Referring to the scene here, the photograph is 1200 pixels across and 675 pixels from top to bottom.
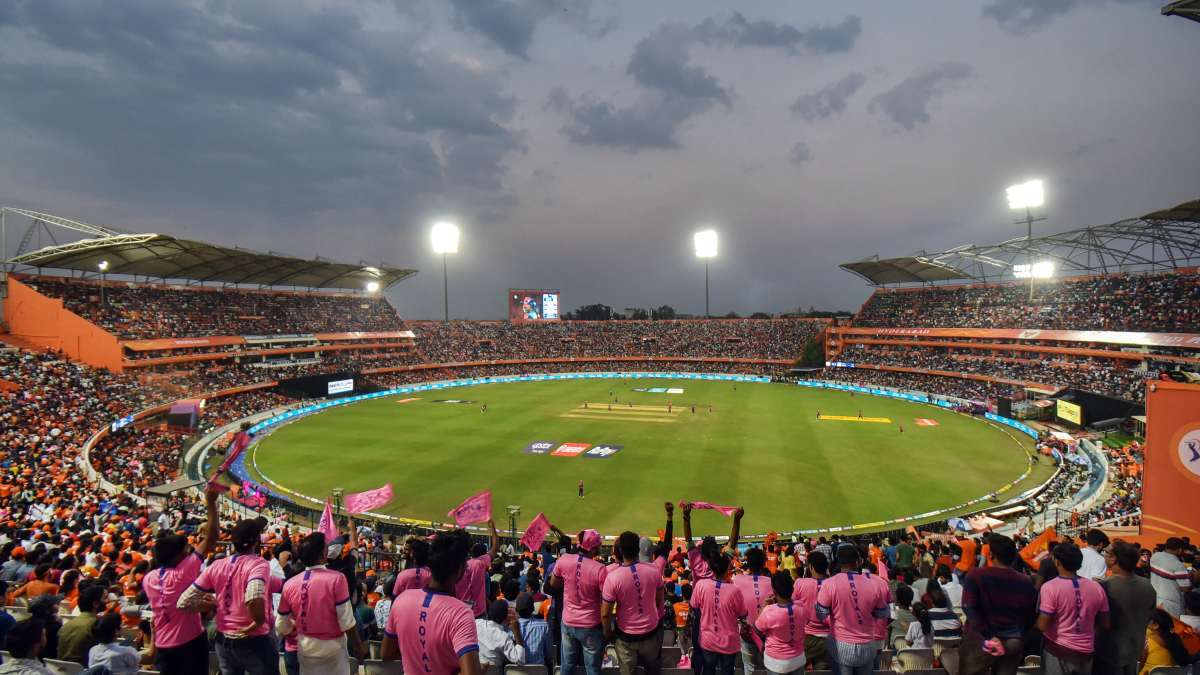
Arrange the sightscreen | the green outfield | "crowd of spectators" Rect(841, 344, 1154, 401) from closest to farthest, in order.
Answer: the green outfield
"crowd of spectators" Rect(841, 344, 1154, 401)
the sightscreen

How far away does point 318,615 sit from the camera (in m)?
4.66

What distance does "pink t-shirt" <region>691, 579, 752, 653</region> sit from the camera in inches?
215

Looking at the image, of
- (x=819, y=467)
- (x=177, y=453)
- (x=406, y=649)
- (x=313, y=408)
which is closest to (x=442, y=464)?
(x=177, y=453)

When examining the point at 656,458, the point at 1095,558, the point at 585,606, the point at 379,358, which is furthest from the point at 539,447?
the point at 379,358

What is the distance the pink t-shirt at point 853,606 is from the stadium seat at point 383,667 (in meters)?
4.37

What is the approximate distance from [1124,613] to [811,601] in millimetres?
2780

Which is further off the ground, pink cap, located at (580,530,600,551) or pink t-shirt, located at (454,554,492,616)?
pink cap, located at (580,530,600,551)

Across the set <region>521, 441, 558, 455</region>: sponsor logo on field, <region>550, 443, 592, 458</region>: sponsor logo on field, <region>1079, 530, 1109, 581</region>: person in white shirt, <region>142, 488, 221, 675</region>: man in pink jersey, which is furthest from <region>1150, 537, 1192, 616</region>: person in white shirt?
<region>521, 441, 558, 455</region>: sponsor logo on field

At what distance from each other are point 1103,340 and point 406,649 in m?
61.9

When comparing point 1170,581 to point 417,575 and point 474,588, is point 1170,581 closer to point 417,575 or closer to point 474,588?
point 474,588

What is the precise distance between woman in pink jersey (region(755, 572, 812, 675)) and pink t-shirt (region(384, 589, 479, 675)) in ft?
9.46

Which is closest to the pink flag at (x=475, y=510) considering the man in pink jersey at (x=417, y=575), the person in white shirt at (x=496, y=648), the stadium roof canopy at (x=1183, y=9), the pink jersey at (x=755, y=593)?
the man in pink jersey at (x=417, y=575)

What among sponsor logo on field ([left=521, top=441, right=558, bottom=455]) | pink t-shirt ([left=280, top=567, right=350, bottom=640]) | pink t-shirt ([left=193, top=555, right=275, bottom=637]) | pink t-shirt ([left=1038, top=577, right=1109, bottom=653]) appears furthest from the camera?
sponsor logo on field ([left=521, top=441, right=558, bottom=455])

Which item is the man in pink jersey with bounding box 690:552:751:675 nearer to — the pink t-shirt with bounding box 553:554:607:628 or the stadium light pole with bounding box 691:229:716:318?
the pink t-shirt with bounding box 553:554:607:628
